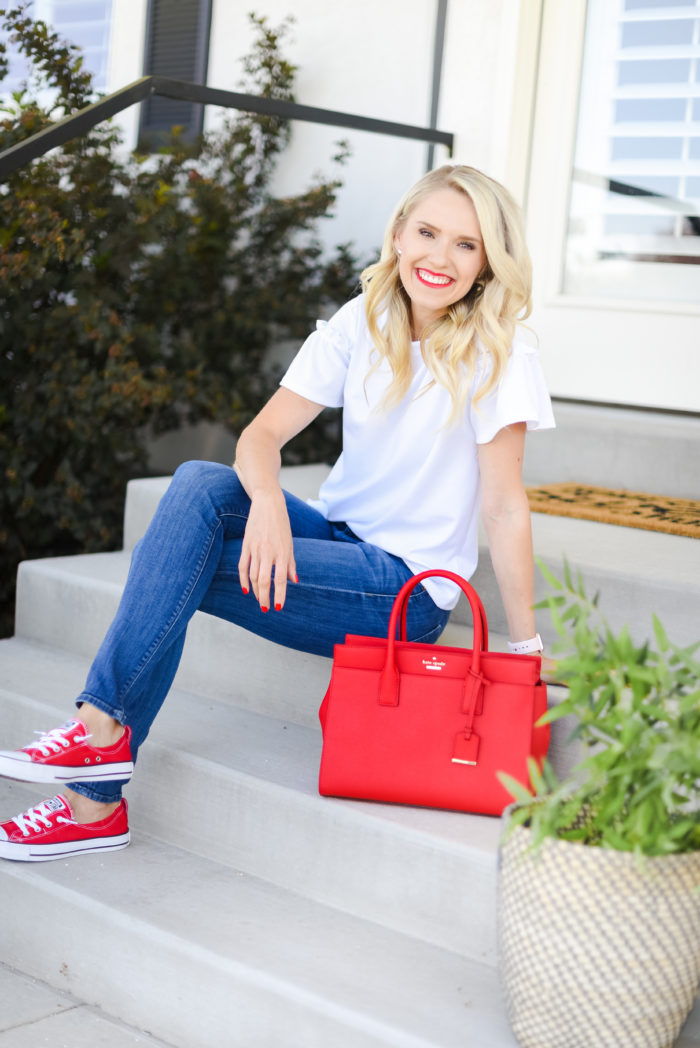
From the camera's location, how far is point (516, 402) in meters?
1.90

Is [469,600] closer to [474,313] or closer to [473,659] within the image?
[473,659]

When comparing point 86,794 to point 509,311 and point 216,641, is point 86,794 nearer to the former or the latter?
point 216,641

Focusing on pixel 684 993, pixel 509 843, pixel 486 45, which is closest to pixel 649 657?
pixel 509 843

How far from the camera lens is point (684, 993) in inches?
55.2

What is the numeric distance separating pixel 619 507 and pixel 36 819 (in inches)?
62.4

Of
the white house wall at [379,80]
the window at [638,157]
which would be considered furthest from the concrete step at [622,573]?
the white house wall at [379,80]

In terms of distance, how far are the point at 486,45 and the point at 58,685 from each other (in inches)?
89.1

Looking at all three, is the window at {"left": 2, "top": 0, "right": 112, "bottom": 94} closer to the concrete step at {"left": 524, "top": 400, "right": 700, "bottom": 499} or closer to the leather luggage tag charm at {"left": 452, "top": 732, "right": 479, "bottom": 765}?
the concrete step at {"left": 524, "top": 400, "right": 700, "bottom": 499}

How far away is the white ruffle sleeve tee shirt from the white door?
1.39 metres

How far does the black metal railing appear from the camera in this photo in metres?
2.46

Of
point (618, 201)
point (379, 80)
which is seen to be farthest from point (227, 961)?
point (379, 80)

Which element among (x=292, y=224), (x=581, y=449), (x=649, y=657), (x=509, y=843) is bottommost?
(x=509, y=843)

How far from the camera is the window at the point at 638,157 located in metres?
3.25

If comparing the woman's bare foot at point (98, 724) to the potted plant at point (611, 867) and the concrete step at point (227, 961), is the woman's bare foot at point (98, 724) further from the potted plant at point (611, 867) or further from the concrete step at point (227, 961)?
the potted plant at point (611, 867)
